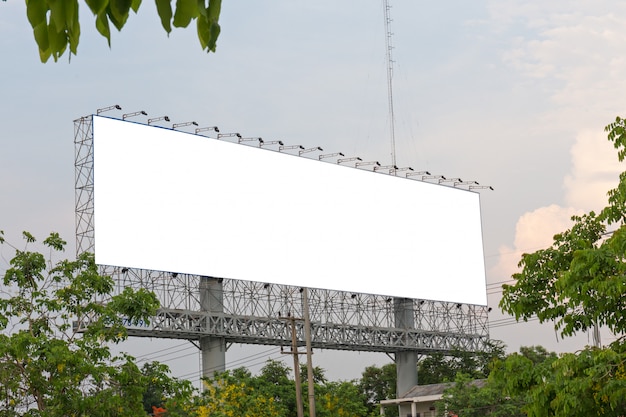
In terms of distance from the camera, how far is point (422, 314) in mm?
62625

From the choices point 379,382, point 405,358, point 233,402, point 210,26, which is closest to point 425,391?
point 405,358

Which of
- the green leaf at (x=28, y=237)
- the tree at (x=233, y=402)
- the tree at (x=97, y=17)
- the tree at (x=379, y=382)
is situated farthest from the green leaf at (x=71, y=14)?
the tree at (x=379, y=382)

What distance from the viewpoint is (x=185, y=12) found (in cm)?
283

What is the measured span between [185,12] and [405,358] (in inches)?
2426

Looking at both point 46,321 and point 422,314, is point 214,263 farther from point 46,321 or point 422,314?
point 46,321

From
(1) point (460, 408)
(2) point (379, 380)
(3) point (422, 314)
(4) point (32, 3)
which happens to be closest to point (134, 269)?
(1) point (460, 408)

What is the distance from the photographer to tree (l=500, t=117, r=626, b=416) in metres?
14.2

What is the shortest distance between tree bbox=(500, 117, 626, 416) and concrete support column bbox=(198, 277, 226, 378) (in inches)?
1348

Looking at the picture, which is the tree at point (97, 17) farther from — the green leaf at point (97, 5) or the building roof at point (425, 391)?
the building roof at point (425, 391)

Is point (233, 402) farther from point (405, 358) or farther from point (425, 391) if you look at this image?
point (405, 358)

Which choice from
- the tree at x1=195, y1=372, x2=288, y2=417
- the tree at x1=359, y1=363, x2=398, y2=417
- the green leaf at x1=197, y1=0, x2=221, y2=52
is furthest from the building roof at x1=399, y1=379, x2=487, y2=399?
the green leaf at x1=197, y1=0, x2=221, y2=52

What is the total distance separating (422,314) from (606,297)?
47.6 m

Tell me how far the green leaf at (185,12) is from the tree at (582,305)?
12.0 m

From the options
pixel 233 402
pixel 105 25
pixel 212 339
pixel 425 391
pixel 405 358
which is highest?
pixel 212 339
